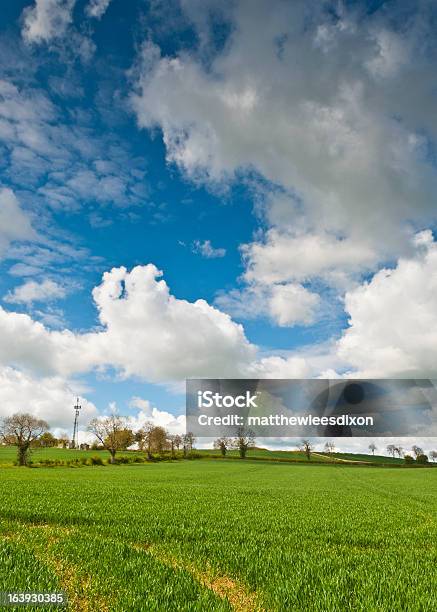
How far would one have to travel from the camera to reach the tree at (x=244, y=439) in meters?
153

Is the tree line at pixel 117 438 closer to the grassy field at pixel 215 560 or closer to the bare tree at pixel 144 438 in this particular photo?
the bare tree at pixel 144 438

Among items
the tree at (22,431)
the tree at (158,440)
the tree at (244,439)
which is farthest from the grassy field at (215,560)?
the tree at (244,439)

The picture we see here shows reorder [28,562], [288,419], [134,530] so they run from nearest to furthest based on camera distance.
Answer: [28,562] < [134,530] < [288,419]

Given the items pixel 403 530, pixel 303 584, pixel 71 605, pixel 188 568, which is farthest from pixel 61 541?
pixel 403 530

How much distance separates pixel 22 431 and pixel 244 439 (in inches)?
3425

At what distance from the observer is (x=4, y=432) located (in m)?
86.1

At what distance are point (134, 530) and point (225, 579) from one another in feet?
19.0

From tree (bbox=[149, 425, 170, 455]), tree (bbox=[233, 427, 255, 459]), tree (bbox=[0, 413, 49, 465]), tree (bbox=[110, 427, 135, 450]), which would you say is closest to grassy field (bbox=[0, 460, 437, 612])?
tree (bbox=[0, 413, 49, 465])

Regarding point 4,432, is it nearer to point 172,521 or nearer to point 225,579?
point 172,521

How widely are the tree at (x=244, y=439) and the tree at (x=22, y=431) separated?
80586mm

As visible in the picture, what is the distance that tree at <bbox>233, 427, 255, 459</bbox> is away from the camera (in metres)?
153

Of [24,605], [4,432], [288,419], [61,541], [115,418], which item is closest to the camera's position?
[24,605]

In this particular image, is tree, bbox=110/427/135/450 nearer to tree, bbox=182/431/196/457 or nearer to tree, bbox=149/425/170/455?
tree, bbox=149/425/170/455

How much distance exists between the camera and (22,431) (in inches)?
3386
